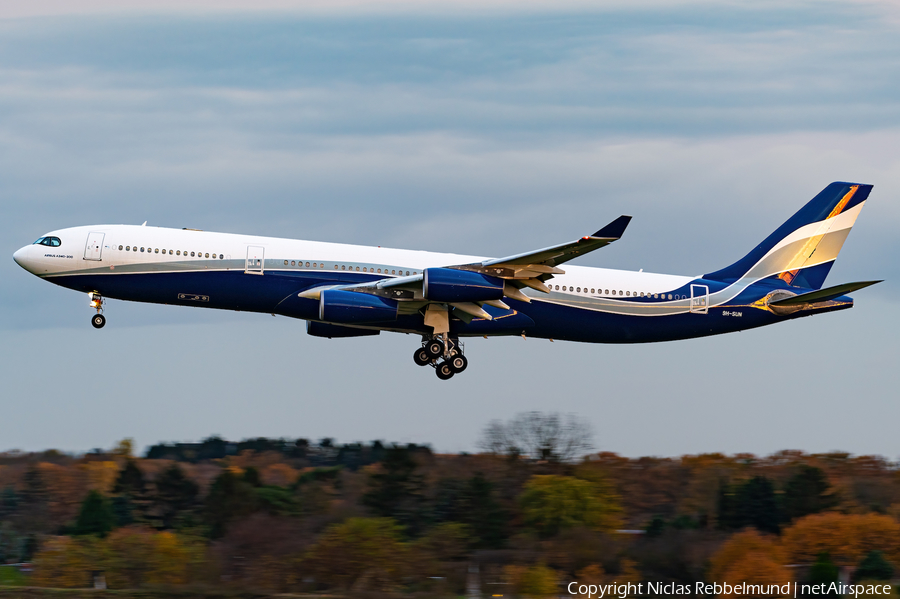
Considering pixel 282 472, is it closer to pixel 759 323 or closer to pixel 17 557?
pixel 17 557

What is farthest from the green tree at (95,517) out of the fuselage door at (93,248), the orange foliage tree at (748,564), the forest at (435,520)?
the orange foliage tree at (748,564)

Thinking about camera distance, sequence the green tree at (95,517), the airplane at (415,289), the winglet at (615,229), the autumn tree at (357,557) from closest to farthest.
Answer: the winglet at (615,229) < the airplane at (415,289) < the autumn tree at (357,557) < the green tree at (95,517)

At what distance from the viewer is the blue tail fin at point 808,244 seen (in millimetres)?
45531

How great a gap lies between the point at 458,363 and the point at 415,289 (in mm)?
5050

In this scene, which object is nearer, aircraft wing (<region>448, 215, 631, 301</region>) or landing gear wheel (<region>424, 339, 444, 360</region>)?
aircraft wing (<region>448, 215, 631, 301</region>)

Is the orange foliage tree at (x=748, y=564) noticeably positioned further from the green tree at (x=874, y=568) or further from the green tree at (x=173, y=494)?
the green tree at (x=173, y=494)

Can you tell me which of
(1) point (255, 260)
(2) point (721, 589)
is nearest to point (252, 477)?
(2) point (721, 589)

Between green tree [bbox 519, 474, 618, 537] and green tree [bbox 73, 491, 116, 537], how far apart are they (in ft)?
99.2

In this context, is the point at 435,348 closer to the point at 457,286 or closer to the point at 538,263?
the point at 457,286

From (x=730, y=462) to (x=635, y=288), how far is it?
50106 millimetres

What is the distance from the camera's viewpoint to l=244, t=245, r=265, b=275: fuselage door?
39.5 m

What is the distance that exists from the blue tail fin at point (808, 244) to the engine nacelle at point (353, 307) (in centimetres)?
1523

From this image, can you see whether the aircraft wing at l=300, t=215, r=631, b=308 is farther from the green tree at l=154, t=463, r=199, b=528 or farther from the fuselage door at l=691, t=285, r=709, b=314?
the green tree at l=154, t=463, r=199, b=528

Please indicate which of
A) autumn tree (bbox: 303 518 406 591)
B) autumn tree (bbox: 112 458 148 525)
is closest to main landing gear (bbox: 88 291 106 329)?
autumn tree (bbox: 303 518 406 591)
